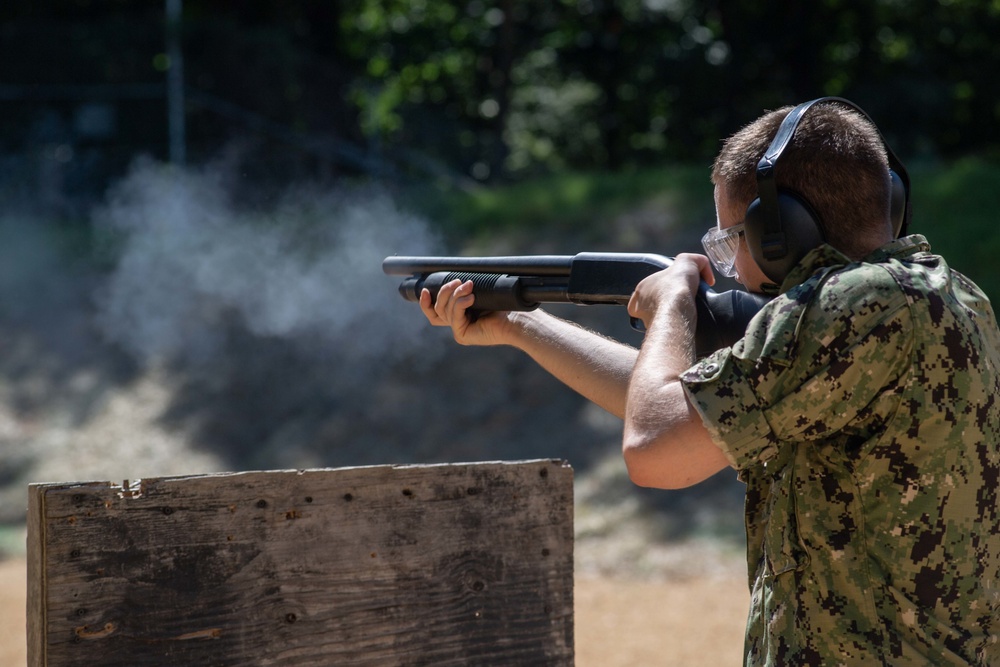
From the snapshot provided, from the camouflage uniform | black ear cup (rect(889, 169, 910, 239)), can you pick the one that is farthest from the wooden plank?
black ear cup (rect(889, 169, 910, 239))

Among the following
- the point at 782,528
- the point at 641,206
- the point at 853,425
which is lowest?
the point at 782,528

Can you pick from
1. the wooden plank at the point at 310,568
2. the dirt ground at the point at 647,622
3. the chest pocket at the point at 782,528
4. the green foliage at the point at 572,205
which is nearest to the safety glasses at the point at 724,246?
the chest pocket at the point at 782,528

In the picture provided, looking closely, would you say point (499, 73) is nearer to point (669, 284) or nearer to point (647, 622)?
point (647, 622)

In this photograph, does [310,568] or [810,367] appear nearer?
[810,367]

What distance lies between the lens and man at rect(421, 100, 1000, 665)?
1.54 m

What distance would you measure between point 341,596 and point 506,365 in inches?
381

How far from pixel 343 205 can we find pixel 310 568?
12803 mm

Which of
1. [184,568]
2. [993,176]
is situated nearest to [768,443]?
[184,568]

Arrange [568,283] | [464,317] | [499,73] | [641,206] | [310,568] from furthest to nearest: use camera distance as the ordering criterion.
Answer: [499,73], [641,206], [464,317], [568,283], [310,568]

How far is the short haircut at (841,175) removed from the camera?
1.65 metres

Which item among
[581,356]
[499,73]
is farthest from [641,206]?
[581,356]

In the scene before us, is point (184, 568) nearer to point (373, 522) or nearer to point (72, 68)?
point (373, 522)

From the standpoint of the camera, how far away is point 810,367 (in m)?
1.53

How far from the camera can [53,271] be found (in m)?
14.6
